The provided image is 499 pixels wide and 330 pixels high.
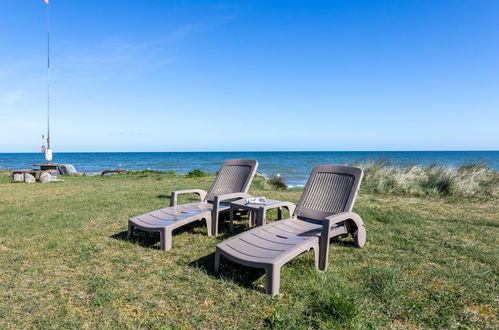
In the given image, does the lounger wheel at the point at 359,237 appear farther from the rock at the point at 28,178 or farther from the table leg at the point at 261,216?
the rock at the point at 28,178

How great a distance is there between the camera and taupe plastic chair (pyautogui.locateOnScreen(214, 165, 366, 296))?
3.03 m

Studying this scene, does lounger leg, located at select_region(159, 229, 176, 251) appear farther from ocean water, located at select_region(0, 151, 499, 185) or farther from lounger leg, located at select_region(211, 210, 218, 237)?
ocean water, located at select_region(0, 151, 499, 185)

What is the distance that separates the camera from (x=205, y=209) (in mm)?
5062

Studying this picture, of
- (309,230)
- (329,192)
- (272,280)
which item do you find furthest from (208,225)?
(272,280)

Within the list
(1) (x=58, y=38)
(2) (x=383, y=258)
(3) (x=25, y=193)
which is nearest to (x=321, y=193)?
(2) (x=383, y=258)

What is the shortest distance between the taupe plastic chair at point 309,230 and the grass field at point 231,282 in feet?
0.77

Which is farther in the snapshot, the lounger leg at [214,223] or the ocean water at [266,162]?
the ocean water at [266,162]

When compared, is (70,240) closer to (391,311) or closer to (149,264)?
(149,264)

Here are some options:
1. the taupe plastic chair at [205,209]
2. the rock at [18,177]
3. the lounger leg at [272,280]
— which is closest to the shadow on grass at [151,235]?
the taupe plastic chair at [205,209]

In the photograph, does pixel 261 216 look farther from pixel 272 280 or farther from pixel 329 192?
pixel 272 280

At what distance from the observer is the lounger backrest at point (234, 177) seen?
5743 millimetres

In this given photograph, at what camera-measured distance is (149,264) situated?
12.2 feet

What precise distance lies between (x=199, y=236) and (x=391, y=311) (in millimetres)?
2868

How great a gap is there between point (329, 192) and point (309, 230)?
2.67ft
